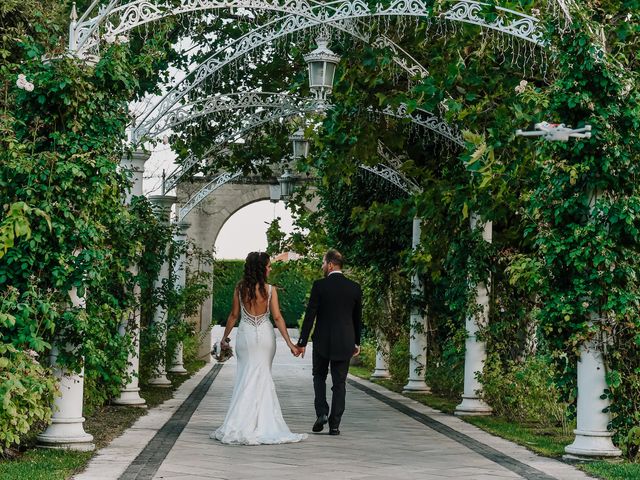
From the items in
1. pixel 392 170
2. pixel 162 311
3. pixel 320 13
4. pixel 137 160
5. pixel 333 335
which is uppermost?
pixel 320 13

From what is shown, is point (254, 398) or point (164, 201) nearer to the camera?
point (254, 398)

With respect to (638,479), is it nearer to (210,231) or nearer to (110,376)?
(110,376)

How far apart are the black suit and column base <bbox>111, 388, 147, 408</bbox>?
3.39 m

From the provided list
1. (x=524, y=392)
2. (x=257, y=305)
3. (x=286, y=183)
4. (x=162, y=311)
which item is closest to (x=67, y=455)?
(x=257, y=305)

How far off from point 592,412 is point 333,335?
9.01 feet

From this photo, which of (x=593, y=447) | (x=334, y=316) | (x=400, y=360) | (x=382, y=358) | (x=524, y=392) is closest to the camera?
(x=593, y=447)

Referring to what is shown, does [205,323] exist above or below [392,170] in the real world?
below

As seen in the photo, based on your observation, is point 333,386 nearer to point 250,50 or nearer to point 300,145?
point 250,50

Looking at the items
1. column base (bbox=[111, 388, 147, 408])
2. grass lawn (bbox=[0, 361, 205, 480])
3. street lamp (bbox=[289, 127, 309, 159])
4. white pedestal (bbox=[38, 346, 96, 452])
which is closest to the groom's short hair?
grass lawn (bbox=[0, 361, 205, 480])

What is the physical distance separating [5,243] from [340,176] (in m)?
6.67

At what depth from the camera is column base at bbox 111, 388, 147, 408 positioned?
13015 mm

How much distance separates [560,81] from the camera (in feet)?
28.4

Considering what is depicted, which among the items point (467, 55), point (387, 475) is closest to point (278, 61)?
point (467, 55)

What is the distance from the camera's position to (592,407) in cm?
858
